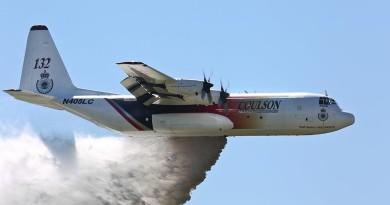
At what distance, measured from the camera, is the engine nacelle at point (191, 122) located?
36.4 metres

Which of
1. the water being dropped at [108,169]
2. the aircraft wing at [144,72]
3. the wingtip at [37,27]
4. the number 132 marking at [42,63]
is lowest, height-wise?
the water being dropped at [108,169]

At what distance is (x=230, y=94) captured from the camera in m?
37.4

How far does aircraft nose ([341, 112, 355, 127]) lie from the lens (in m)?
36.7

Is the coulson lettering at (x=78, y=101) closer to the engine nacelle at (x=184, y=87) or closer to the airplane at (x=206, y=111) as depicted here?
the airplane at (x=206, y=111)

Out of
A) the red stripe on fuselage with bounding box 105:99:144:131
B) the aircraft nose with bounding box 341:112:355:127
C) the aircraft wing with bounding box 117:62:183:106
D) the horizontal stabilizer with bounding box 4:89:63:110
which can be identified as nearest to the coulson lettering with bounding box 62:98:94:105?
the horizontal stabilizer with bounding box 4:89:63:110

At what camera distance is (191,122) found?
36500 mm

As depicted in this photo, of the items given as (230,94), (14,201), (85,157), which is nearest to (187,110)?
(230,94)

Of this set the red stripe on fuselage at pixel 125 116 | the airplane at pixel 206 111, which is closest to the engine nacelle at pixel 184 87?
the airplane at pixel 206 111

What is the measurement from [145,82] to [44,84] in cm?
Answer: 564

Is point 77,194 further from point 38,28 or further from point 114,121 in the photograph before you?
point 38,28

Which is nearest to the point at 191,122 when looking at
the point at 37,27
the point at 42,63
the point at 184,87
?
the point at 184,87

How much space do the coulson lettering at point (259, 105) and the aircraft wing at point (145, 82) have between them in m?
2.48

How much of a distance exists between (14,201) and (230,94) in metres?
9.36

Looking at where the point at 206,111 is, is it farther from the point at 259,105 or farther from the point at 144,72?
the point at 144,72
